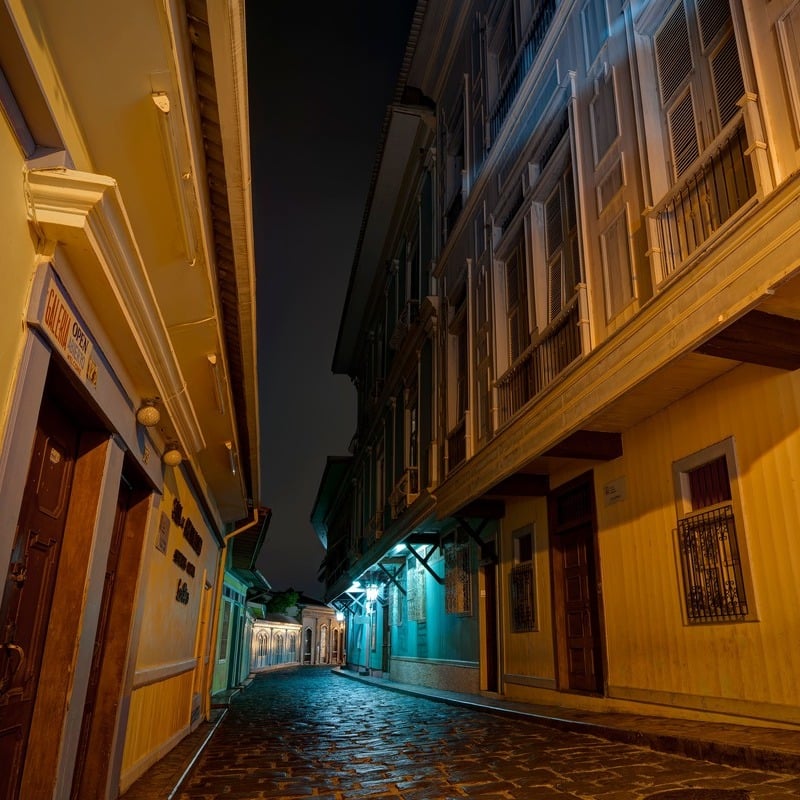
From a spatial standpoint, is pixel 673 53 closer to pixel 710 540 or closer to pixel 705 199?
pixel 705 199

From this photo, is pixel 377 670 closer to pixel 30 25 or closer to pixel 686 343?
pixel 686 343

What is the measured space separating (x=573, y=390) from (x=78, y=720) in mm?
5535

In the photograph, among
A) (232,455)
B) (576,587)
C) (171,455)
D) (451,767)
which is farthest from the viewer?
(576,587)

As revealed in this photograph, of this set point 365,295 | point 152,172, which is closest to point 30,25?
point 152,172

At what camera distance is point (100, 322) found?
362 centimetres

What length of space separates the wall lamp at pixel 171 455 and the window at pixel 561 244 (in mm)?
5065

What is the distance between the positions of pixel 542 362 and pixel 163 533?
Result: 519 centimetres

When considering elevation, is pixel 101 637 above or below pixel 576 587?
below

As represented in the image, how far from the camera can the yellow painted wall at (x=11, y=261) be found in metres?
2.49

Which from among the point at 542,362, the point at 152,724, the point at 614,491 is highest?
the point at 542,362

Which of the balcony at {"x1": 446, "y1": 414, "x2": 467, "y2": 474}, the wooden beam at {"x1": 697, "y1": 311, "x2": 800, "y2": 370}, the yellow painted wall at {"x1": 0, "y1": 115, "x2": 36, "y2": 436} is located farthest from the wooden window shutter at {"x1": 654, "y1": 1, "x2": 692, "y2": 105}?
the yellow painted wall at {"x1": 0, "y1": 115, "x2": 36, "y2": 436}

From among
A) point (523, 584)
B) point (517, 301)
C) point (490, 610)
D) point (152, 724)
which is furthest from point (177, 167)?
point (490, 610)

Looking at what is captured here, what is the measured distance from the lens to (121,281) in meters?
3.38

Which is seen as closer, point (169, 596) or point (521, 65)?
point (169, 596)
